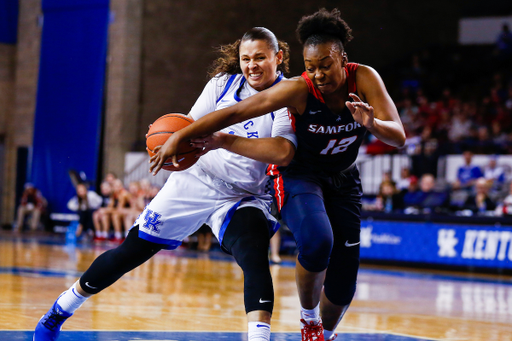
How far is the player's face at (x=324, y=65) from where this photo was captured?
330 centimetres

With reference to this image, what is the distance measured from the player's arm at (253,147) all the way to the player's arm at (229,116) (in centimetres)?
11

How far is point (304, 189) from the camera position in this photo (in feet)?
12.1

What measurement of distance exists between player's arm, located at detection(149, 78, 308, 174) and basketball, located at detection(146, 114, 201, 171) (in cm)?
7

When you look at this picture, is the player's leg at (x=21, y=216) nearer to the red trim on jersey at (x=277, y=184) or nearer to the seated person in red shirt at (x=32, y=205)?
the seated person in red shirt at (x=32, y=205)

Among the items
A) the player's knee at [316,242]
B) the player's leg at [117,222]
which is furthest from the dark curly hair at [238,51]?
the player's leg at [117,222]

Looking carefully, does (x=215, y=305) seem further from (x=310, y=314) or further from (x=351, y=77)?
(x=351, y=77)

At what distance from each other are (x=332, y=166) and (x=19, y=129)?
18.4 meters

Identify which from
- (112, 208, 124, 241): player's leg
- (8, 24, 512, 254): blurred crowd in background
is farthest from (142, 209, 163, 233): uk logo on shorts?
(112, 208, 124, 241): player's leg

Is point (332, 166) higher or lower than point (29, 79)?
lower

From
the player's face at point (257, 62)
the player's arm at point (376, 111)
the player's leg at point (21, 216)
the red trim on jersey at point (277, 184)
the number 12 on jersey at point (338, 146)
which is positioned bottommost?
the player's leg at point (21, 216)

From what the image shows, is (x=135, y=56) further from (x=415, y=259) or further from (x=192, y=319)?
(x=192, y=319)

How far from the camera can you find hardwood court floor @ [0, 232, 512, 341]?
4555mm

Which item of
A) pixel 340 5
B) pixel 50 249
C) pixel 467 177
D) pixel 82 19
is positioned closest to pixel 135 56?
pixel 82 19

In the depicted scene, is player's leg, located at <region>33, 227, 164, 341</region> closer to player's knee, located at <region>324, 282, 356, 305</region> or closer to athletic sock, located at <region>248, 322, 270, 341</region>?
athletic sock, located at <region>248, 322, 270, 341</region>
